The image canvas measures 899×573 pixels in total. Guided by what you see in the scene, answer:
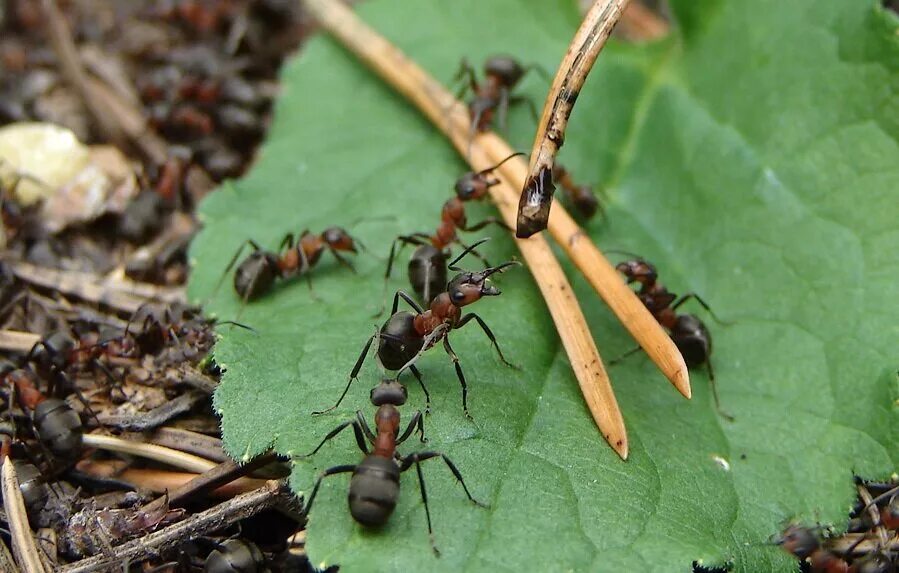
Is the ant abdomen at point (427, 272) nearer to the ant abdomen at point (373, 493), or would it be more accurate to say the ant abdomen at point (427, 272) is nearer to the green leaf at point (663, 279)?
the green leaf at point (663, 279)

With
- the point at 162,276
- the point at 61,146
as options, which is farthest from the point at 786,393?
the point at 61,146

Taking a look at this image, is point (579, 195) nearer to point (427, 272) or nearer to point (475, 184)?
point (475, 184)

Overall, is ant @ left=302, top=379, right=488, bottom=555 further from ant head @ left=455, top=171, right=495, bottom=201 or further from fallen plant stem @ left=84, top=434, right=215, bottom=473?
ant head @ left=455, top=171, right=495, bottom=201

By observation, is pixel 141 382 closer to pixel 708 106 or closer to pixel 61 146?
pixel 61 146

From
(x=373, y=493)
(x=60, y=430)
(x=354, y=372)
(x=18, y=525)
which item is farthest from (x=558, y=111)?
(x=18, y=525)

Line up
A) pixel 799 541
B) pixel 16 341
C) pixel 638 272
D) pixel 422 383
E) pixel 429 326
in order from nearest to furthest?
pixel 799 541, pixel 422 383, pixel 429 326, pixel 638 272, pixel 16 341

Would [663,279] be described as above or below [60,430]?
above
